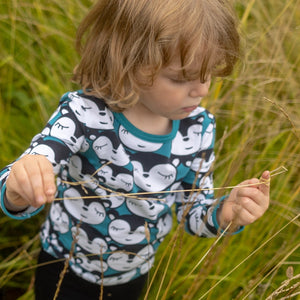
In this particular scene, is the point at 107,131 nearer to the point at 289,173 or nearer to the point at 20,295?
the point at 289,173

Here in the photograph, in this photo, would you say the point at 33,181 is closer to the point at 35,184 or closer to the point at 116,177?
the point at 35,184

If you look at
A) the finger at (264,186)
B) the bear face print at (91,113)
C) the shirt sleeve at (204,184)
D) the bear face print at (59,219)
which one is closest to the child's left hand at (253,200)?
the finger at (264,186)

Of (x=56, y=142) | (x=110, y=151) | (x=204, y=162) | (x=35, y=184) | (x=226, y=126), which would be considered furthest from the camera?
(x=226, y=126)

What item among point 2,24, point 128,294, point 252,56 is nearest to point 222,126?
point 252,56

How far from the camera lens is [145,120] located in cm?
95

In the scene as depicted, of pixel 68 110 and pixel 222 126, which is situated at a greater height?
pixel 68 110

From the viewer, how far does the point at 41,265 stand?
3.75 ft

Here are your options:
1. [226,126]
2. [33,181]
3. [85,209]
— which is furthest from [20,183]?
[226,126]

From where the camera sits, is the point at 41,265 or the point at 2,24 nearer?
the point at 41,265

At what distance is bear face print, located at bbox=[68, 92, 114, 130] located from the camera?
0.86 meters

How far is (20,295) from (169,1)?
106cm

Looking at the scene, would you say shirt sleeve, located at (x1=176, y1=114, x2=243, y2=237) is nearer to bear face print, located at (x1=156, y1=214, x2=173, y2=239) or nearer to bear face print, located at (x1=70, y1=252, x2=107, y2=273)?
bear face print, located at (x1=156, y1=214, x2=173, y2=239)

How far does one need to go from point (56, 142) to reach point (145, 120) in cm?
24

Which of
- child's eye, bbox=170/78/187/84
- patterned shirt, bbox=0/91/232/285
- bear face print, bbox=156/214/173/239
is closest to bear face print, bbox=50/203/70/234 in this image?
patterned shirt, bbox=0/91/232/285
